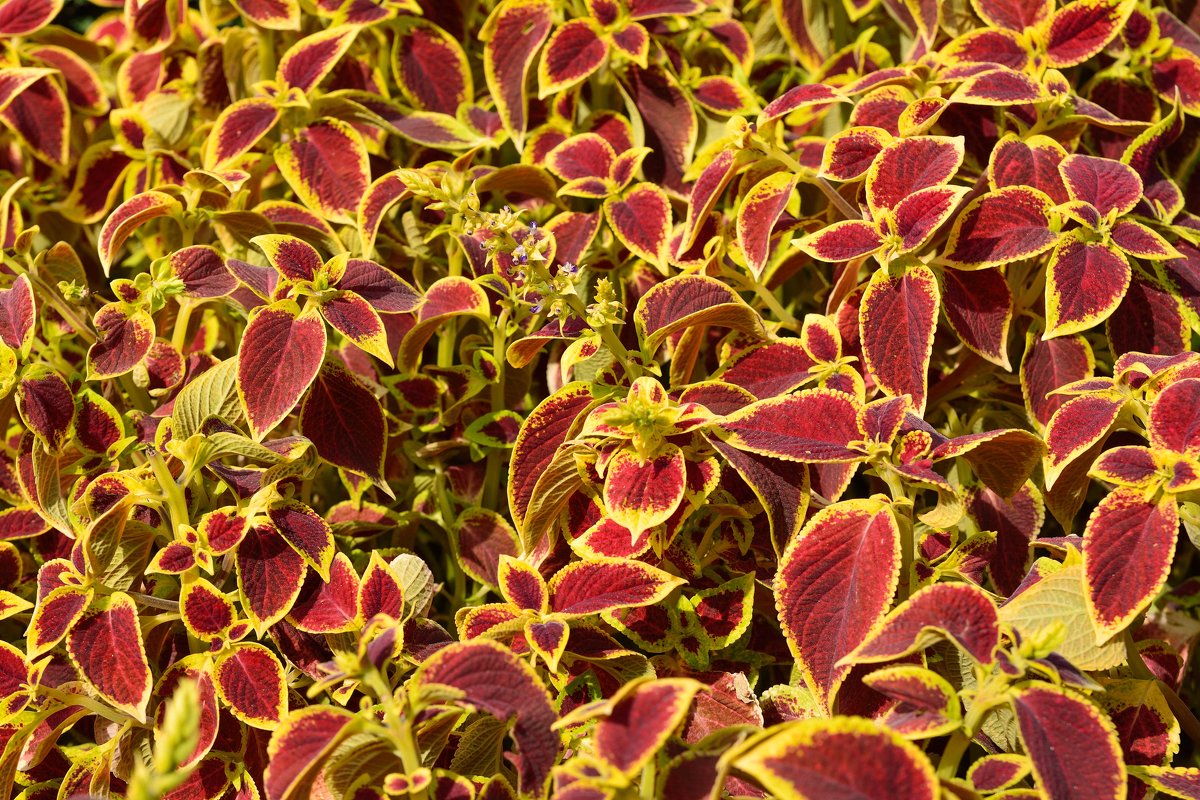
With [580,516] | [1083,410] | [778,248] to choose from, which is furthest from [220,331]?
[1083,410]

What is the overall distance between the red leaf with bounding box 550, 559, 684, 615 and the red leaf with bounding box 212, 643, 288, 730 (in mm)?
278

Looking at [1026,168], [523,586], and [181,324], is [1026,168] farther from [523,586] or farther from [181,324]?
[181,324]

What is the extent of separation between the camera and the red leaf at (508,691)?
0.91 metres

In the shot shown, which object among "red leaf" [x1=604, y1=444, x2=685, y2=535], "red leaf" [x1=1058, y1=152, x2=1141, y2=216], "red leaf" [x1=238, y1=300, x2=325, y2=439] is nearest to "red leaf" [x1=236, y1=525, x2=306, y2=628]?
"red leaf" [x1=238, y1=300, x2=325, y2=439]

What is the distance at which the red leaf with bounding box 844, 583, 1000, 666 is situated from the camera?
0.89 meters

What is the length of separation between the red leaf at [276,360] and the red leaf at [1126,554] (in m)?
0.76

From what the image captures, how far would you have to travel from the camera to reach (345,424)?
51.0 inches

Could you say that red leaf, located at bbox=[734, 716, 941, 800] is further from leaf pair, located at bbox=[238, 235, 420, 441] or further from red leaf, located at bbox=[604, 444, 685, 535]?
leaf pair, located at bbox=[238, 235, 420, 441]

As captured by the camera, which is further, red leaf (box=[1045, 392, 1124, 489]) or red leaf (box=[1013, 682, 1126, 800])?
red leaf (box=[1045, 392, 1124, 489])

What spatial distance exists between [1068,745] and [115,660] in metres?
0.86

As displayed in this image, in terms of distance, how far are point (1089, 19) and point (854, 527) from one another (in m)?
0.88

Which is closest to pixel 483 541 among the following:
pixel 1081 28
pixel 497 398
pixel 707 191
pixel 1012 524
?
pixel 497 398

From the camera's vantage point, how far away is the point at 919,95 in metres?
1.52

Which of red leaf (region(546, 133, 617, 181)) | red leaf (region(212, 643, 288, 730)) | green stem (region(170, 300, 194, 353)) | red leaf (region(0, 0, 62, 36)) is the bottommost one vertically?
red leaf (region(212, 643, 288, 730))
